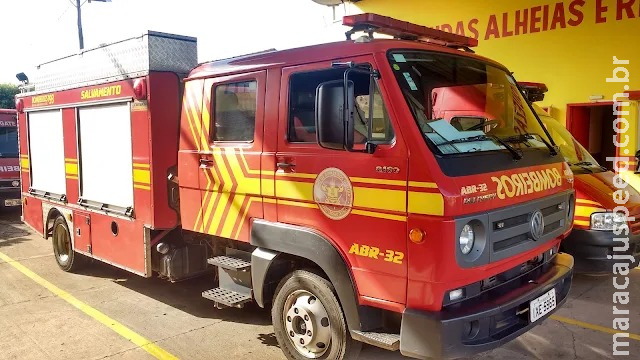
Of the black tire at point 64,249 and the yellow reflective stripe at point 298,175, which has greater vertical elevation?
the yellow reflective stripe at point 298,175

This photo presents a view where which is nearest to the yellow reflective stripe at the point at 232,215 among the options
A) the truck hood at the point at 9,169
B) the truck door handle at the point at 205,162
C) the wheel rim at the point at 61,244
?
the truck door handle at the point at 205,162

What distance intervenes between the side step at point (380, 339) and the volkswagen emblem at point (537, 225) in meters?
1.24

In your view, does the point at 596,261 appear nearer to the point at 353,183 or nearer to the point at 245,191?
the point at 353,183

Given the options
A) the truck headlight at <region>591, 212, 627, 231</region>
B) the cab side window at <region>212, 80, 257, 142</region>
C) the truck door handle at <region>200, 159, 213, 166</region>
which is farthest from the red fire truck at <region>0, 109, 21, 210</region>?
the truck headlight at <region>591, 212, 627, 231</region>

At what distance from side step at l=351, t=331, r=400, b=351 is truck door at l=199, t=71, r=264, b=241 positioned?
4.17ft

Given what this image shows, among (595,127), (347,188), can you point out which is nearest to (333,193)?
(347,188)

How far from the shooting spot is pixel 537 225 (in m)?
3.60

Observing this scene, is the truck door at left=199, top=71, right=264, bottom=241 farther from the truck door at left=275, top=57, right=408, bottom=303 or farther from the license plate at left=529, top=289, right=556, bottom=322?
the license plate at left=529, top=289, right=556, bottom=322

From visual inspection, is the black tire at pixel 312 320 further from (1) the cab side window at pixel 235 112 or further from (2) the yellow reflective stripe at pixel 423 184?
(1) the cab side window at pixel 235 112

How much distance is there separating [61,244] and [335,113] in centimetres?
548

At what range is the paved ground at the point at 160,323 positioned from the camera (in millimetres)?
4254

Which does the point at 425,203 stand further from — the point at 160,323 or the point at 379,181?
the point at 160,323

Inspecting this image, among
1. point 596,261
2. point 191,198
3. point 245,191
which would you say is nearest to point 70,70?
point 191,198

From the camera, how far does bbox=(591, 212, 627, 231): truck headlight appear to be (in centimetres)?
549
